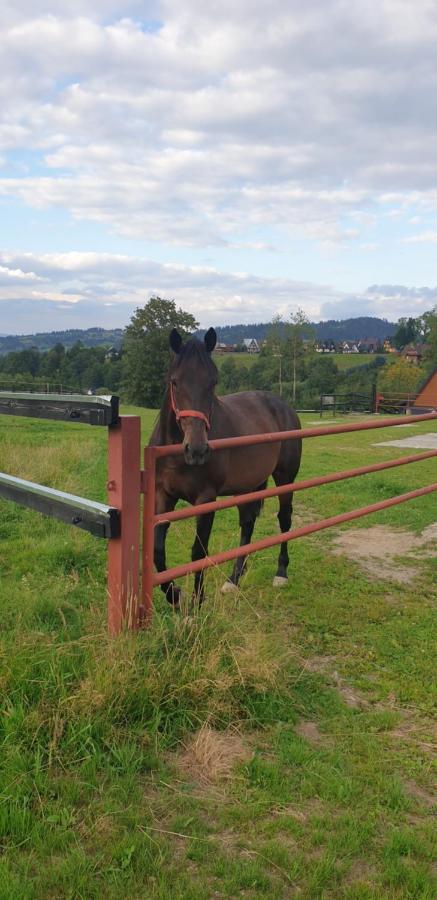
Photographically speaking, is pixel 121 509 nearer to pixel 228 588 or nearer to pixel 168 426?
pixel 168 426

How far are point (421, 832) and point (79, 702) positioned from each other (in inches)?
54.7

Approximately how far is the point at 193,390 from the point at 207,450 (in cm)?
42

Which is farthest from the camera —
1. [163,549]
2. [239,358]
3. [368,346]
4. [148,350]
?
[368,346]

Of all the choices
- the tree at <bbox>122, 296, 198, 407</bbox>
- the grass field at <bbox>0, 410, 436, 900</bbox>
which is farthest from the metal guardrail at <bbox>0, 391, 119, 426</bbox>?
the tree at <bbox>122, 296, 198, 407</bbox>

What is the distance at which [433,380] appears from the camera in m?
46.9

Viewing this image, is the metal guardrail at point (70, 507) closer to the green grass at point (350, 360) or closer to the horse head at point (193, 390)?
the horse head at point (193, 390)

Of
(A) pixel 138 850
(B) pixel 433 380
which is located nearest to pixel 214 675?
(A) pixel 138 850

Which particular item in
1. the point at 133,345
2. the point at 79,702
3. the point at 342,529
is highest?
the point at 133,345

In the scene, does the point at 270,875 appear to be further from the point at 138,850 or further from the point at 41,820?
the point at 41,820

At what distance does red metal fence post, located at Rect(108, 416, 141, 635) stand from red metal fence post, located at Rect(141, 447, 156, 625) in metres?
0.07

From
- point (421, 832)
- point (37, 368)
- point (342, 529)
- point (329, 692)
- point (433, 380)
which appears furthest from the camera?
point (37, 368)

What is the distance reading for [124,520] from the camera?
8.98 ft

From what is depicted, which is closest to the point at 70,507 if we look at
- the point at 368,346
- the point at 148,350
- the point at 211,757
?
the point at 211,757

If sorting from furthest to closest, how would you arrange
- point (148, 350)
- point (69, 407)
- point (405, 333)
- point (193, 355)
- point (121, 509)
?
1. point (405, 333)
2. point (148, 350)
3. point (193, 355)
4. point (69, 407)
5. point (121, 509)
